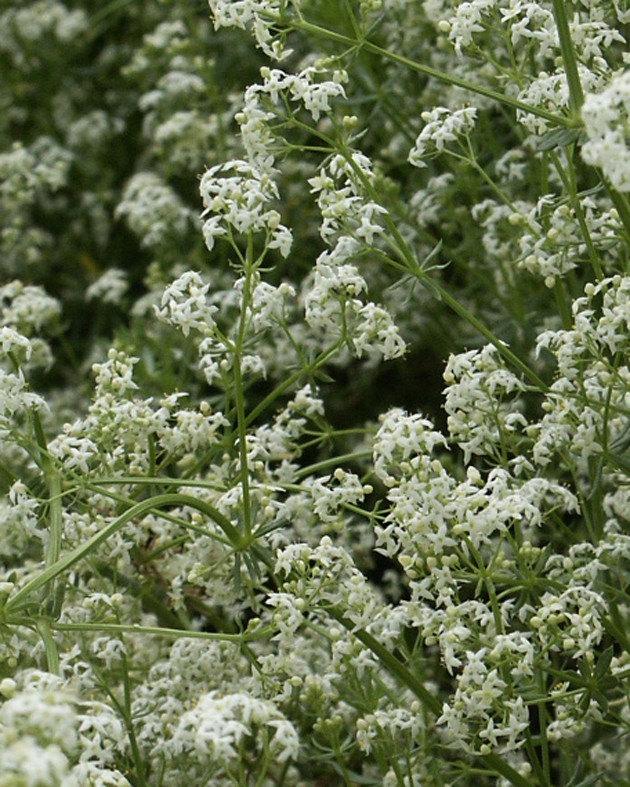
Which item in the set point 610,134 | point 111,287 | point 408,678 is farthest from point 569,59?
point 111,287

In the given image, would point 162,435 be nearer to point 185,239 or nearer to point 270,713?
point 270,713

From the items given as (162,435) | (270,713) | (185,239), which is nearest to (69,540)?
(162,435)

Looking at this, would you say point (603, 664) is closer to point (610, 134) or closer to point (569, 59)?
point (610, 134)

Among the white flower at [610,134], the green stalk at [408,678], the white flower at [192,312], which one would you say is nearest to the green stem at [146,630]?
the green stalk at [408,678]

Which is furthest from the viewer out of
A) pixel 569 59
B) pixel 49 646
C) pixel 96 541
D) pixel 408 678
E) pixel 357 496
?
pixel 357 496

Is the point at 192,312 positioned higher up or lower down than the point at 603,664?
higher up

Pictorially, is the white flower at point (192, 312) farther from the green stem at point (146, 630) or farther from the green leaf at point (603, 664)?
the green leaf at point (603, 664)

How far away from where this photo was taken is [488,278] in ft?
15.4

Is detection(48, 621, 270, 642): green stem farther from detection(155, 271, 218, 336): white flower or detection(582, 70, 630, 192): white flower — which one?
detection(582, 70, 630, 192): white flower

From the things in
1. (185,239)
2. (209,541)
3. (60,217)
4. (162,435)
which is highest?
(60,217)

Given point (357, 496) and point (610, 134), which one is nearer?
point (610, 134)

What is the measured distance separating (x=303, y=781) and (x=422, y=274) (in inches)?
63.9

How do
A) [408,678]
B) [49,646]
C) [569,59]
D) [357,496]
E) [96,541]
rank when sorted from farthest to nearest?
[357,496] → [408,678] → [569,59] → [96,541] → [49,646]

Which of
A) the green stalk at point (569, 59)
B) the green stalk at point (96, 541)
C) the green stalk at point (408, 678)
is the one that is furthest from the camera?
the green stalk at point (408, 678)
